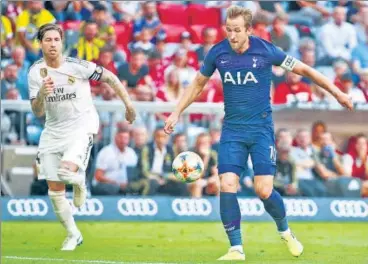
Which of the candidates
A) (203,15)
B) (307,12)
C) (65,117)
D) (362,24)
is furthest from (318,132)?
(65,117)

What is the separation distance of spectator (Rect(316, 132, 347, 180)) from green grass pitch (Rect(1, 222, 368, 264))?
1819 mm

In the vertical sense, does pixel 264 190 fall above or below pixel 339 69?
above

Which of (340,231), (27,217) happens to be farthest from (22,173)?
(340,231)

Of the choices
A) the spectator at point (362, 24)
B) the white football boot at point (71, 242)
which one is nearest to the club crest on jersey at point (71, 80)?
the white football boot at point (71, 242)

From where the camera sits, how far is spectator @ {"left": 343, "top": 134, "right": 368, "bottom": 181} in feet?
63.3

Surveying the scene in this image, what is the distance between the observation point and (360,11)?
22.4 meters

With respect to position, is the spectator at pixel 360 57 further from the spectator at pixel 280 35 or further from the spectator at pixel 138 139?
the spectator at pixel 138 139

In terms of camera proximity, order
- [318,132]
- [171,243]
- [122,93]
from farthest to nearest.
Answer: [318,132]
[171,243]
[122,93]

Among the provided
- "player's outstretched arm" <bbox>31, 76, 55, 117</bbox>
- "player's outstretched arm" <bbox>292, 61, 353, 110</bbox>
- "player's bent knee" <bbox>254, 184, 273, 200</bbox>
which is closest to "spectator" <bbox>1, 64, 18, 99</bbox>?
"player's outstretched arm" <bbox>31, 76, 55, 117</bbox>

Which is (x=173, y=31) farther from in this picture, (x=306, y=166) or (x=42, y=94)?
(x=42, y=94)

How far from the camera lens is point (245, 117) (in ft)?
36.6

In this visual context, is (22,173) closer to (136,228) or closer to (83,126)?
(136,228)

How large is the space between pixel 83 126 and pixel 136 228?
394cm

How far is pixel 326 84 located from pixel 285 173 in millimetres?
8062
